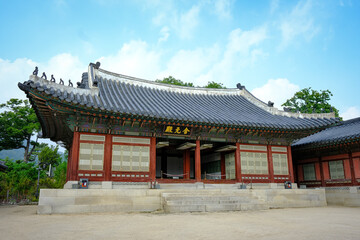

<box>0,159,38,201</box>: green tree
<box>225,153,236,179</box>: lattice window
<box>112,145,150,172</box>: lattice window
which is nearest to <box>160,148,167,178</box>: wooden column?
<box>225,153,236,179</box>: lattice window

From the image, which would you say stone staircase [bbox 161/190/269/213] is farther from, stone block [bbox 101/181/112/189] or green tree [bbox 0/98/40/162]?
green tree [bbox 0/98/40/162]

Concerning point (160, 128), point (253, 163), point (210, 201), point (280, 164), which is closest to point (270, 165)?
point (280, 164)

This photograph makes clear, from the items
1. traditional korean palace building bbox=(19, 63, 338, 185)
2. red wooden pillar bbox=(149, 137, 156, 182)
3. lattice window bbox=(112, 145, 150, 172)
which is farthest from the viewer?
red wooden pillar bbox=(149, 137, 156, 182)

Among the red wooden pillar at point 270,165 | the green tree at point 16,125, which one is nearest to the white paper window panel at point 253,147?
the red wooden pillar at point 270,165

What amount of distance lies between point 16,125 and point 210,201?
105ft

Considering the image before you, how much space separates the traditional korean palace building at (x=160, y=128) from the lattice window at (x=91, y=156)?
0.16 ft

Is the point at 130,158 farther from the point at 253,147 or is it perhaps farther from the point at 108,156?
the point at 253,147

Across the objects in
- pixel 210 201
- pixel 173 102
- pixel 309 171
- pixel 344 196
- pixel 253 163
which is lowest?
pixel 344 196

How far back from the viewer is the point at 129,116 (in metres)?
13.4

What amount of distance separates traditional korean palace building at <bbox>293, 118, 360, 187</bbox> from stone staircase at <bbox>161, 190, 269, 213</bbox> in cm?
814

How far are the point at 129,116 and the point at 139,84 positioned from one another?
7376 millimetres

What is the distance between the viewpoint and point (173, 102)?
18.6m

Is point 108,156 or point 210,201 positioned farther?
point 108,156

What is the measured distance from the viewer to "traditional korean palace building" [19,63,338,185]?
1334 cm
